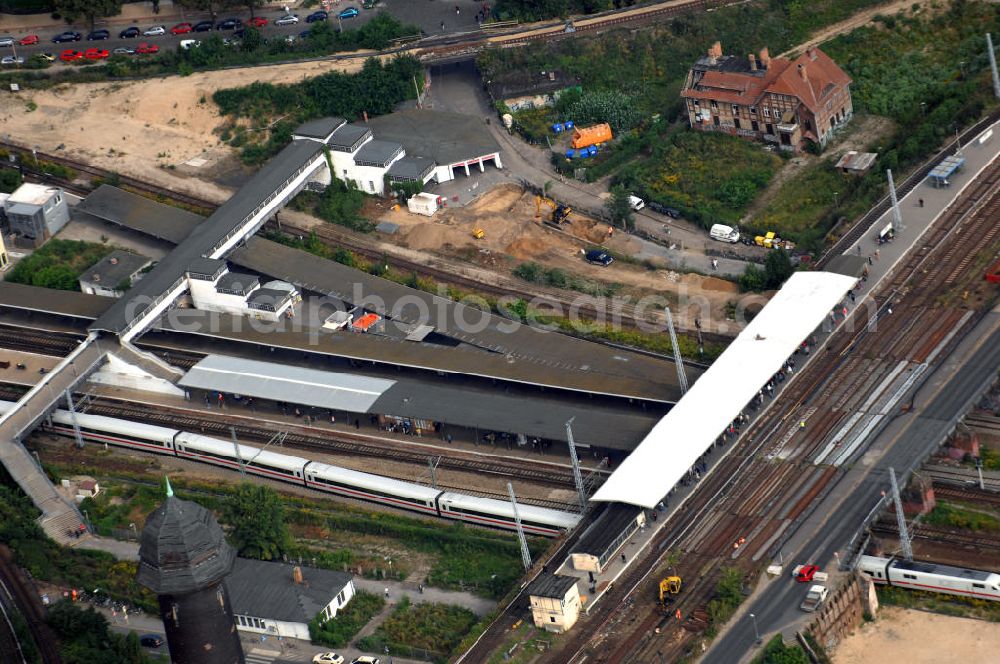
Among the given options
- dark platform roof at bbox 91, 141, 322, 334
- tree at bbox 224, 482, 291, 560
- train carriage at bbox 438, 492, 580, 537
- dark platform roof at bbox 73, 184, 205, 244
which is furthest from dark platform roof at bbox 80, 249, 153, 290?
train carriage at bbox 438, 492, 580, 537

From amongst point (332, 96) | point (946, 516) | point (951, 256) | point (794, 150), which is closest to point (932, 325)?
point (951, 256)

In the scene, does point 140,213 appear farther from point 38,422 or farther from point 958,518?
point 958,518

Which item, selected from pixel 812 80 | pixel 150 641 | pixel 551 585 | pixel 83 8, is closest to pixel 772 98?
pixel 812 80

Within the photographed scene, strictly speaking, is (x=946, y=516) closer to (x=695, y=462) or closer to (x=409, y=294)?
(x=695, y=462)

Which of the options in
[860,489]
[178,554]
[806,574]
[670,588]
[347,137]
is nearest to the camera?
[178,554]

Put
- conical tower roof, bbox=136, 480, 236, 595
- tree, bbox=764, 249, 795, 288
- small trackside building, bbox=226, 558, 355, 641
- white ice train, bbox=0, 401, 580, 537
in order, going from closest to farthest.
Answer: conical tower roof, bbox=136, 480, 236, 595
small trackside building, bbox=226, 558, 355, 641
white ice train, bbox=0, 401, 580, 537
tree, bbox=764, 249, 795, 288

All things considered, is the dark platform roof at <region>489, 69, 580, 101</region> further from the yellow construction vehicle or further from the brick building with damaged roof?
the yellow construction vehicle
